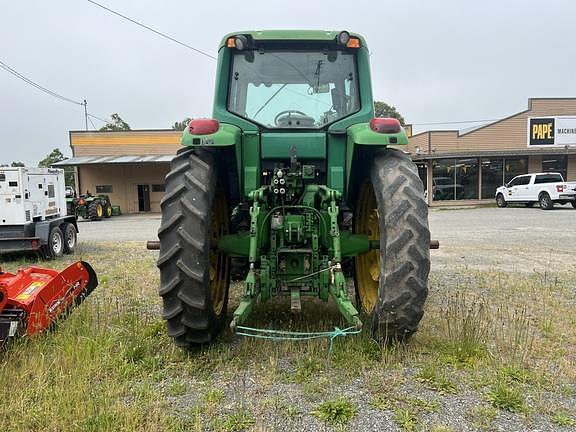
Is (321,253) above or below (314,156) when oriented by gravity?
below

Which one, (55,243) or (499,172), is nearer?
(55,243)

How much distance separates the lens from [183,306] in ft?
11.6

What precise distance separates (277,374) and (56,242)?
8.97 m

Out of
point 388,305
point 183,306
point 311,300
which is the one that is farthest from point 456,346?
point 183,306

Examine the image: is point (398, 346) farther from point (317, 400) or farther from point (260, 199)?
point (260, 199)

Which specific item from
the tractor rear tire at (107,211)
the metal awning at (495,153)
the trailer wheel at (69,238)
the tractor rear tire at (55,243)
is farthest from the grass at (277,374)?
the metal awning at (495,153)

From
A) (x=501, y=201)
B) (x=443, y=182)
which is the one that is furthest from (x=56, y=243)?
(x=443, y=182)

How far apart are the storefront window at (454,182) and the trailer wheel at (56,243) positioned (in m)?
23.8

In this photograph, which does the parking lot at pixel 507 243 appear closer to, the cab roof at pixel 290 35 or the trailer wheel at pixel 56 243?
the trailer wheel at pixel 56 243

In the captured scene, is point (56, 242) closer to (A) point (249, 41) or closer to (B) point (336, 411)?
(A) point (249, 41)

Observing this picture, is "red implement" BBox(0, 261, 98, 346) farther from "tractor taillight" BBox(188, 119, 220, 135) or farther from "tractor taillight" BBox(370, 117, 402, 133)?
"tractor taillight" BBox(370, 117, 402, 133)

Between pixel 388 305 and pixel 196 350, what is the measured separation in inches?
63.6

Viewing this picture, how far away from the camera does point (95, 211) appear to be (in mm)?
24828

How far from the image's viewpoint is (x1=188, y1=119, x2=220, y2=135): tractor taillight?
151 inches
